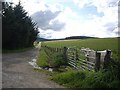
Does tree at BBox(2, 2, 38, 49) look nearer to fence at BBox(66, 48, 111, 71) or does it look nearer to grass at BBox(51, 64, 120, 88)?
fence at BBox(66, 48, 111, 71)

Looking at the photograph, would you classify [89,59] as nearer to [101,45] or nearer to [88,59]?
[88,59]

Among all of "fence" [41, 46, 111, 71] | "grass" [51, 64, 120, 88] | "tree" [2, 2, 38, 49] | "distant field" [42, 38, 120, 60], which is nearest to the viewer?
"grass" [51, 64, 120, 88]

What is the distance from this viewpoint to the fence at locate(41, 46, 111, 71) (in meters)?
12.0

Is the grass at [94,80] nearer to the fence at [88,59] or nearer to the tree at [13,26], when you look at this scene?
the fence at [88,59]

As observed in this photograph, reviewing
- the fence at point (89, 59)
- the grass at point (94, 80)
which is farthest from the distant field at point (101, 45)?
the grass at point (94, 80)

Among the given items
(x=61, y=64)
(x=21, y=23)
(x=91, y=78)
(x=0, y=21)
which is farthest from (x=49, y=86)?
(x=21, y=23)

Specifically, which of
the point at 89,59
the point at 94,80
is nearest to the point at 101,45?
the point at 89,59

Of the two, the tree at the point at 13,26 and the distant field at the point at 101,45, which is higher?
the tree at the point at 13,26

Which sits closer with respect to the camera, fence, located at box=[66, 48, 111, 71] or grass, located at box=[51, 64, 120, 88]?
grass, located at box=[51, 64, 120, 88]

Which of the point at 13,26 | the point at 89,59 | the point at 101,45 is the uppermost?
the point at 13,26

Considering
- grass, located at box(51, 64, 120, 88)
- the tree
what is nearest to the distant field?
grass, located at box(51, 64, 120, 88)

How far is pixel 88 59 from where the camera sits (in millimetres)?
16828

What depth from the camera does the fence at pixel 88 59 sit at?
1201 cm

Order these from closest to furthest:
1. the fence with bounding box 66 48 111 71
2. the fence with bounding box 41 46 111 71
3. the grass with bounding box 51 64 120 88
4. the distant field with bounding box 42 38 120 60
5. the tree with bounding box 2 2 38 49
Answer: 1. the grass with bounding box 51 64 120 88
2. the fence with bounding box 66 48 111 71
3. the fence with bounding box 41 46 111 71
4. the distant field with bounding box 42 38 120 60
5. the tree with bounding box 2 2 38 49
